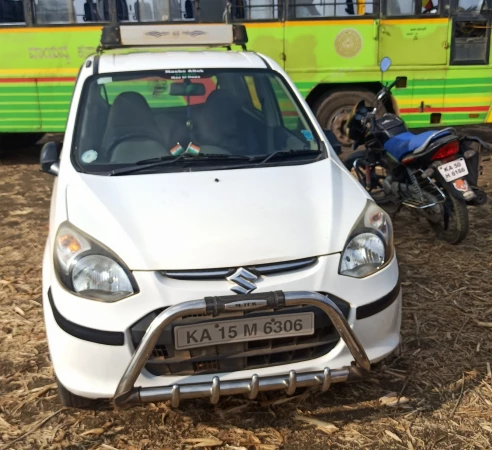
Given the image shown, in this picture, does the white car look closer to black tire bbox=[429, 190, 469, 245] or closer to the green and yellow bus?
black tire bbox=[429, 190, 469, 245]

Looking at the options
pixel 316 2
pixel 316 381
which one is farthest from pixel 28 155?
pixel 316 381

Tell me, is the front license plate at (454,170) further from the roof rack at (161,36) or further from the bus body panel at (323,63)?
the bus body panel at (323,63)

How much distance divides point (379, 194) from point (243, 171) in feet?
11.8

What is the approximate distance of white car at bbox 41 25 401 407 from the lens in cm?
271

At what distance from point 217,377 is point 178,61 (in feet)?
7.91

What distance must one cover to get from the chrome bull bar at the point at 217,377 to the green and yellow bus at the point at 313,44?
6.57 meters

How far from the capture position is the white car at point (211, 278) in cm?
271

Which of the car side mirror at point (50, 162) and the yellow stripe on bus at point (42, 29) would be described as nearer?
the car side mirror at point (50, 162)

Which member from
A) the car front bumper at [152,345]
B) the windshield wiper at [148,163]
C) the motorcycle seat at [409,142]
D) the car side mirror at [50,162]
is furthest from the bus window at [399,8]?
the car front bumper at [152,345]

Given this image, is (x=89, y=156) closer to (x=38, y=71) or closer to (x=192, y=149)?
(x=192, y=149)

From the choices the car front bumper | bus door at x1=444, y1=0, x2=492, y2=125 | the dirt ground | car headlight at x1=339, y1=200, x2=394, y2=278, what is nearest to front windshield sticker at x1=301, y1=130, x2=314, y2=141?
car headlight at x1=339, y1=200, x2=394, y2=278

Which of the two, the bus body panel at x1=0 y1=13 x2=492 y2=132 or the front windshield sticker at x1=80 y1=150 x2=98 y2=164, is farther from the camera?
the bus body panel at x1=0 y1=13 x2=492 y2=132

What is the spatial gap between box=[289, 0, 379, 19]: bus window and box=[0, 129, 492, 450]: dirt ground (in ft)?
17.0

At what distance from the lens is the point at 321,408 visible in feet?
10.6
